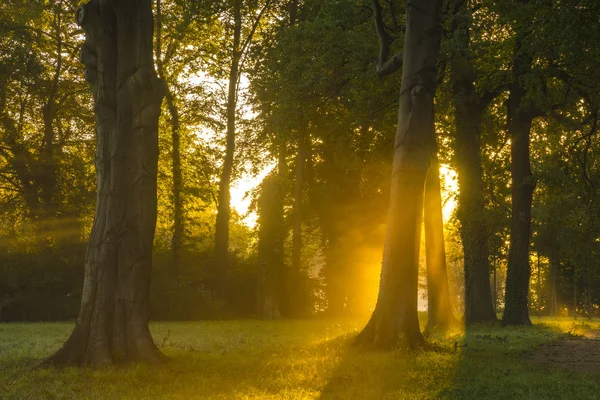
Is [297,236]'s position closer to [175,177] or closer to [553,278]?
[175,177]

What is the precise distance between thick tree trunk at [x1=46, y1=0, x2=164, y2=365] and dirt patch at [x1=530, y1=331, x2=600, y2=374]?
8549mm

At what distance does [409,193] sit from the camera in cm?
1499

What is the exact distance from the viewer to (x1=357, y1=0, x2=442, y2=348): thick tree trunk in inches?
578

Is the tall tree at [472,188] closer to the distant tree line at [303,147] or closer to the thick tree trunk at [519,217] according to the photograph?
the distant tree line at [303,147]

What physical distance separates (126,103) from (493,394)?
8649 mm

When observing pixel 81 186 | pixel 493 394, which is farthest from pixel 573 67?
pixel 81 186

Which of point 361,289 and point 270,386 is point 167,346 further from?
point 361,289

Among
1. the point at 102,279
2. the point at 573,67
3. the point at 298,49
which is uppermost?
the point at 298,49

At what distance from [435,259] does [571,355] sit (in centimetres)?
930

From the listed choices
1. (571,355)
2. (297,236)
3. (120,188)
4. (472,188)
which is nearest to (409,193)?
(571,355)

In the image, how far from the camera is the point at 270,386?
10430 millimetres

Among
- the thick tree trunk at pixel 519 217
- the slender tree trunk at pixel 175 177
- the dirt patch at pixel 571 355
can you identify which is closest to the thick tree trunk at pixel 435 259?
the thick tree trunk at pixel 519 217

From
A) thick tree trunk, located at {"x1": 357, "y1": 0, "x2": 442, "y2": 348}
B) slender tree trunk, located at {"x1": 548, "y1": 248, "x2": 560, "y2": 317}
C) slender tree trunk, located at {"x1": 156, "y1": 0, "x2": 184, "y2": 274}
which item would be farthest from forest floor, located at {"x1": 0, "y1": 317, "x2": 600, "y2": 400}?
slender tree trunk, located at {"x1": 548, "y1": 248, "x2": 560, "y2": 317}

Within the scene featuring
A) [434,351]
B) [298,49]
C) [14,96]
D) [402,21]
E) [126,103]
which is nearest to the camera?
[126,103]
